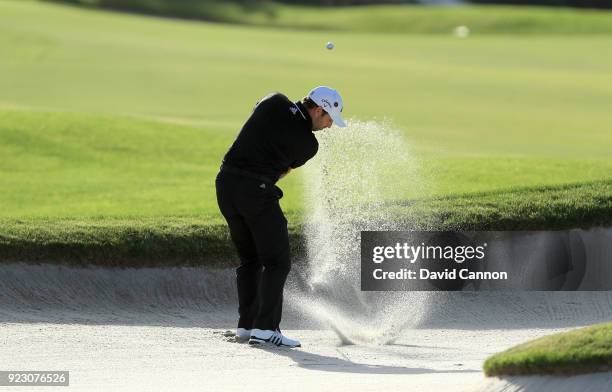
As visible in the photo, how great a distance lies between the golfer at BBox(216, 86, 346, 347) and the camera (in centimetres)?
881

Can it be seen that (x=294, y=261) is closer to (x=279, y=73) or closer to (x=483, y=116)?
(x=483, y=116)

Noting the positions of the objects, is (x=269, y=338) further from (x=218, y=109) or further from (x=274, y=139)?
(x=218, y=109)

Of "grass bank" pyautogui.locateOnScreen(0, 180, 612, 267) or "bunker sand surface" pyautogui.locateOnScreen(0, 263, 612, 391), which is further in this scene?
"grass bank" pyautogui.locateOnScreen(0, 180, 612, 267)

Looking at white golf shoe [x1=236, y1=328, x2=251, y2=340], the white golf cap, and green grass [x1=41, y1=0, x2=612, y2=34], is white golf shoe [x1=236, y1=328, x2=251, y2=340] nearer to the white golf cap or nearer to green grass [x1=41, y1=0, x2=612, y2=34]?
the white golf cap

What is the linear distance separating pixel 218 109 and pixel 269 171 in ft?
38.4

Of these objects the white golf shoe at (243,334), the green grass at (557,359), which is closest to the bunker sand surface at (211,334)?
the white golf shoe at (243,334)

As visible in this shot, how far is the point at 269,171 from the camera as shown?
29.3ft

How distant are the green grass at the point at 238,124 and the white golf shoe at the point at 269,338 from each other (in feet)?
6.35

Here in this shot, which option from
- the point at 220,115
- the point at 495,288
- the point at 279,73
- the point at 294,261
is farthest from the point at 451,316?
the point at 279,73

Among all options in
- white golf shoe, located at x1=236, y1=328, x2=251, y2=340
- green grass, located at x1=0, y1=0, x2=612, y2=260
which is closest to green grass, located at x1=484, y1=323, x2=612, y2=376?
white golf shoe, located at x1=236, y1=328, x2=251, y2=340

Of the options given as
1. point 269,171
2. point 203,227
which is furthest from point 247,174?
point 203,227

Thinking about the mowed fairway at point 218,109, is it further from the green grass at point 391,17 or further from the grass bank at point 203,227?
the green grass at point 391,17


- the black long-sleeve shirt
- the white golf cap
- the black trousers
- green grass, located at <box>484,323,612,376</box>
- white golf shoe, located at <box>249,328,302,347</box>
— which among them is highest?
the white golf cap

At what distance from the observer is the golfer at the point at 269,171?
8.81 m
